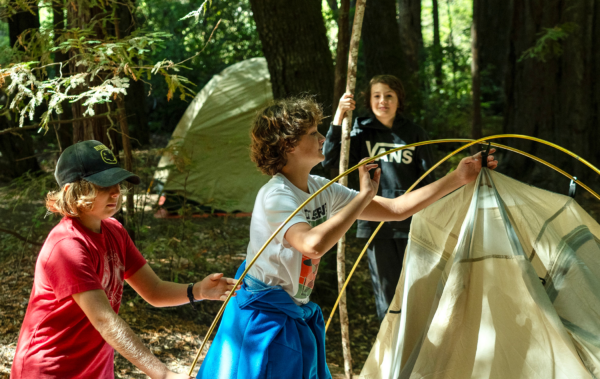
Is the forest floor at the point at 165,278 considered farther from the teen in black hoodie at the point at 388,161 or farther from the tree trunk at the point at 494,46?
the tree trunk at the point at 494,46

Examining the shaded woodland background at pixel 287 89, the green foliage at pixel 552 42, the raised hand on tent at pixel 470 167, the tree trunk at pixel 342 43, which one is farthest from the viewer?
the green foliage at pixel 552 42

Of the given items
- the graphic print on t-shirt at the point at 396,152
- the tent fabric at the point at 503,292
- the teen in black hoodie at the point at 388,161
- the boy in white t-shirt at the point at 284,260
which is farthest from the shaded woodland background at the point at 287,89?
the tent fabric at the point at 503,292

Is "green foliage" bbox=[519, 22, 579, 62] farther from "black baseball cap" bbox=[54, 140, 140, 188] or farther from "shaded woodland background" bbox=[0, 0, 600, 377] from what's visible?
"black baseball cap" bbox=[54, 140, 140, 188]

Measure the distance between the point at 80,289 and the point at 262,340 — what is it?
594 millimetres

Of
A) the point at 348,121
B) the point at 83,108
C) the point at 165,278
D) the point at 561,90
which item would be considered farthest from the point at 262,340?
the point at 561,90

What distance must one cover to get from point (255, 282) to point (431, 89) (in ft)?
33.5

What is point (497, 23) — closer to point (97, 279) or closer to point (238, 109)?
point (238, 109)

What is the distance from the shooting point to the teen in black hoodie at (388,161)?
11.3ft

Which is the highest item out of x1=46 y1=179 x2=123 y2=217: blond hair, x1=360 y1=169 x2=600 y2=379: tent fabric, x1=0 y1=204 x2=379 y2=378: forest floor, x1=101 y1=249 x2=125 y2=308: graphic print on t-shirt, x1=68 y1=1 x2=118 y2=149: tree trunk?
x1=68 y1=1 x2=118 y2=149: tree trunk

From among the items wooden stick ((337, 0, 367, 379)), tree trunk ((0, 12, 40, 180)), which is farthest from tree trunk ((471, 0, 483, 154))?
tree trunk ((0, 12, 40, 180))

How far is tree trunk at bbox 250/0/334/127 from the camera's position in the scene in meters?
4.70

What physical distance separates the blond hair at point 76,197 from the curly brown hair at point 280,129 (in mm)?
598

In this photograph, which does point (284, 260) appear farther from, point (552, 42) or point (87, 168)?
point (552, 42)

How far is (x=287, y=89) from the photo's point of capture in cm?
487
